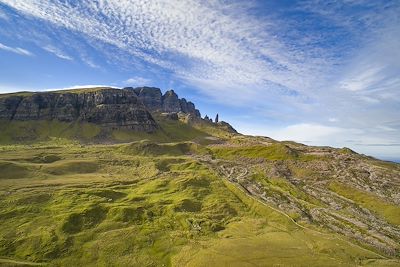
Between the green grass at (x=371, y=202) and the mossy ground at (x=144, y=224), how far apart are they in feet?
64.6

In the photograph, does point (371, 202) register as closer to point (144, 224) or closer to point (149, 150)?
point (144, 224)

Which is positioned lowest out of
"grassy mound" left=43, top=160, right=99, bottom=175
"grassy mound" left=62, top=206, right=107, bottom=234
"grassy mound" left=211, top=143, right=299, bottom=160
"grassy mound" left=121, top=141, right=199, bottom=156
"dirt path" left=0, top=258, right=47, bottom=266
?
"dirt path" left=0, top=258, right=47, bottom=266

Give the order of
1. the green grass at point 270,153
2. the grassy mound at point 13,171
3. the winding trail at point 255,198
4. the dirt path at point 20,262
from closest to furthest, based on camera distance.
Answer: the dirt path at point 20,262 < the winding trail at point 255,198 < the grassy mound at point 13,171 < the green grass at point 270,153

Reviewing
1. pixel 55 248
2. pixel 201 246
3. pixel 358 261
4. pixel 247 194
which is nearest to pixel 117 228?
pixel 55 248

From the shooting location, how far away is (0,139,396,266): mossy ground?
65.1m

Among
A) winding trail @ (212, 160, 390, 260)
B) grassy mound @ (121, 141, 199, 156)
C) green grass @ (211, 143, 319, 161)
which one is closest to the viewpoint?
winding trail @ (212, 160, 390, 260)

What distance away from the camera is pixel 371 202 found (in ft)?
356

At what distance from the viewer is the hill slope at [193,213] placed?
217ft

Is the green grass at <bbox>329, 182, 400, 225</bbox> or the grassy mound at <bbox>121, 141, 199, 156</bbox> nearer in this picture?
the green grass at <bbox>329, 182, 400, 225</bbox>

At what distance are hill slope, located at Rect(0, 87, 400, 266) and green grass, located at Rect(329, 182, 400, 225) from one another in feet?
1.13

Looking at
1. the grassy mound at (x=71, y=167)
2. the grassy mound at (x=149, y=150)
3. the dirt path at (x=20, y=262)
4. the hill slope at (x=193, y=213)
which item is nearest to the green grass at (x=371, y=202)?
the hill slope at (x=193, y=213)

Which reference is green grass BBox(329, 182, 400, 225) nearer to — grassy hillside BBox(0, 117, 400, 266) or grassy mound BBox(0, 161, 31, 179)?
grassy hillside BBox(0, 117, 400, 266)

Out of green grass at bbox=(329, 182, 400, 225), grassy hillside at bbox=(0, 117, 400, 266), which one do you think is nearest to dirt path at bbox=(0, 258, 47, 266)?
grassy hillside at bbox=(0, 117, 400, 266)

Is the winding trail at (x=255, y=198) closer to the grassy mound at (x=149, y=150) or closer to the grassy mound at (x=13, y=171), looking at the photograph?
the grassy mound at (x=149, y=150)
